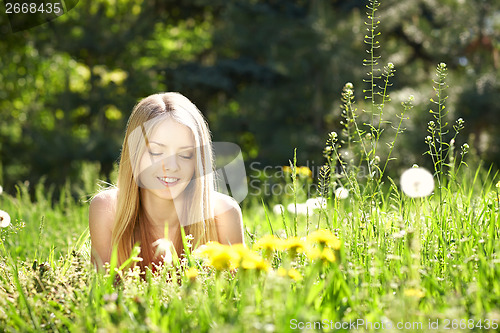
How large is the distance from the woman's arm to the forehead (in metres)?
0.33

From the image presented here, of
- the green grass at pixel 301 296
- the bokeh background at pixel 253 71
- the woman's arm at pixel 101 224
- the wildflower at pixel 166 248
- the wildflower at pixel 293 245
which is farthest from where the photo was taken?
the bokeh background at pixel 253 71

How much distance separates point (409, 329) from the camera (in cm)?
105

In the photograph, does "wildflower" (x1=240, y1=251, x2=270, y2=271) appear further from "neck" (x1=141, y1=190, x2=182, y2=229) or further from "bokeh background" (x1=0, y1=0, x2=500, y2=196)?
"bokeh background" (x1=0, y1=0, x2=500, y2=196)

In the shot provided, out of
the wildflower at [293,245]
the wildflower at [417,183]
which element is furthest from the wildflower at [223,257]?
the wildflower at [417,183]

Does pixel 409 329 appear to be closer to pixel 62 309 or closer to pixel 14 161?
pixel 62 309

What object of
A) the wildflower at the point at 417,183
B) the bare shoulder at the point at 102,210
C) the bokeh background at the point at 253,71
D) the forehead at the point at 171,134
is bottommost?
the bare shoulder at the point at 102,210

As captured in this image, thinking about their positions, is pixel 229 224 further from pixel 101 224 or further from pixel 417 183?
pixel 417 183

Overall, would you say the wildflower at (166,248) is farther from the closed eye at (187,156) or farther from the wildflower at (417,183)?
the wildflower at (417,183)

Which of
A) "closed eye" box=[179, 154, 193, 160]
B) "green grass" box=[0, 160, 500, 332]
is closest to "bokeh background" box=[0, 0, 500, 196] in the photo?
"closed eye" box=[179, 154, 193, 160]

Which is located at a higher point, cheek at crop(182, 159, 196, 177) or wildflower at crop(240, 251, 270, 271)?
cheek at crop(182, 159, 196, 177)

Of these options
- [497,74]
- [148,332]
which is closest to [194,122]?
[148,332]

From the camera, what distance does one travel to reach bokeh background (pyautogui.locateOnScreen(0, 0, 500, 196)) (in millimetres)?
6770

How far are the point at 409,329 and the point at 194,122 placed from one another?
1.40m

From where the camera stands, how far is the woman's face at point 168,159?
2141mm
